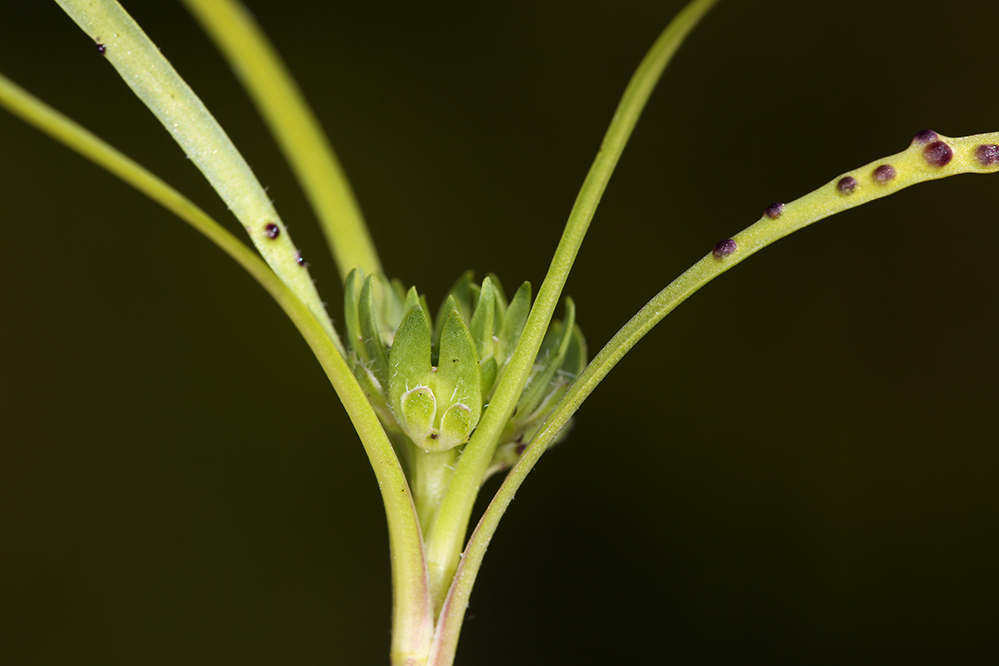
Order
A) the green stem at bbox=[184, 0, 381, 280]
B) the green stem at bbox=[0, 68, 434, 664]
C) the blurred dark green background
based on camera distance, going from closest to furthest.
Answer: the green stem at bbox=[0, 68, 434, 664]
the green stem at bbox=[184, 0, 381, 280]
the blurred dark green background

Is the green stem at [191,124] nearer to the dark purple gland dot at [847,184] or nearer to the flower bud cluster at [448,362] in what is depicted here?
the flower bud cluster at [448,362]

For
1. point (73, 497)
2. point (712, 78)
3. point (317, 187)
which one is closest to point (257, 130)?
point (73, 497)

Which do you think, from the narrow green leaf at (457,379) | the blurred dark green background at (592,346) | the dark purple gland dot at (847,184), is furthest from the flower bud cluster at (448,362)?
the blurred dark green background at (592,346)

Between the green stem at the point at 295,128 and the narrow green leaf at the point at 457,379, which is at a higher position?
the green stem at the point at 295,128

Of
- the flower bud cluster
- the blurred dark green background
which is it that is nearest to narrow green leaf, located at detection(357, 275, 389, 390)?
the flower bud cluster

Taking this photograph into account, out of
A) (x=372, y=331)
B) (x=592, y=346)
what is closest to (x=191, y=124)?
(x=372, y=331)

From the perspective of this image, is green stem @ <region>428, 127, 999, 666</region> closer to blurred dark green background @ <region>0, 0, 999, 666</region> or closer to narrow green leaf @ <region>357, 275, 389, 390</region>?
narrow green leaf @ <region>357, 275, 389, 390</region>
